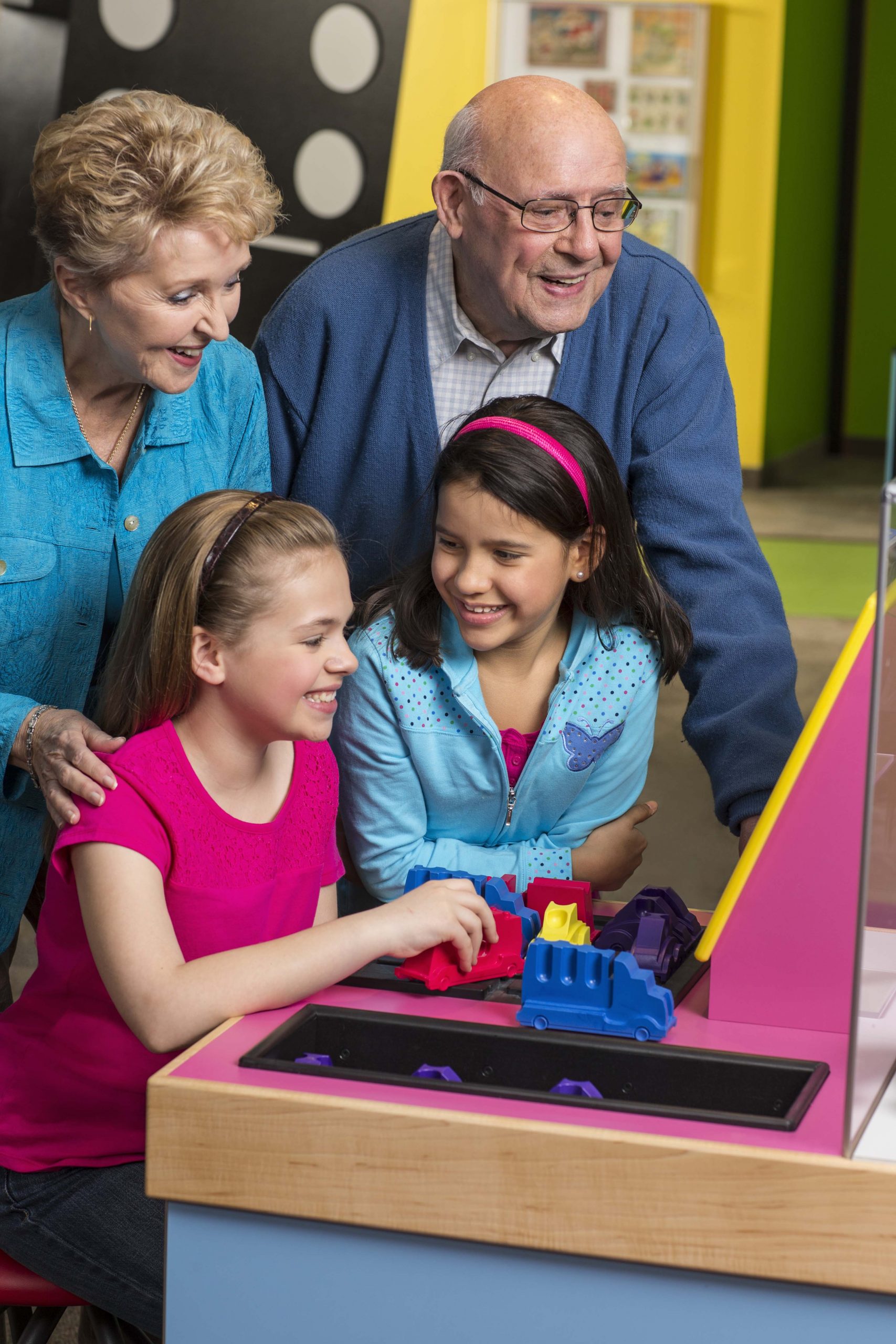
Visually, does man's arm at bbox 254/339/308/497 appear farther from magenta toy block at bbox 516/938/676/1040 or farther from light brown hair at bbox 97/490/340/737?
magenta toy block at bbox 516/938/676/1040

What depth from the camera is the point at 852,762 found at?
3.53ft

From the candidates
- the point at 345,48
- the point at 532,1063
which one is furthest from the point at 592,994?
the point at 345,48

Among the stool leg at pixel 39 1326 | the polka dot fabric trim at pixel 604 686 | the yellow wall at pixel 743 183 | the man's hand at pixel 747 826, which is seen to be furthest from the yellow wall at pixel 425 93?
the stool leg at pixel 39 1326

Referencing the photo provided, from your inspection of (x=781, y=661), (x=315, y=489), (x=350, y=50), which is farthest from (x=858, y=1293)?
(x=350, y=50)

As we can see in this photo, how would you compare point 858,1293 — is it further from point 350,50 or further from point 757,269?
point 757,269

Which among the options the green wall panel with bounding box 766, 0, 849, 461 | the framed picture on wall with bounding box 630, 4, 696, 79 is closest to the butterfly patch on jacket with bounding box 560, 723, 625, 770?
the framed picture on wall with bounding box 630, 4, 696, 79

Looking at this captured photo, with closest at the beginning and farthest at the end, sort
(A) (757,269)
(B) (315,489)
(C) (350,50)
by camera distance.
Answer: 1. (B) (315,489)
2. (C) (350,50)
3. (A) (757,269)

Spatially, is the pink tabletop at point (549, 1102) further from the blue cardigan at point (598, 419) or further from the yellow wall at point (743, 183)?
the yellow wall at point (743, 183)

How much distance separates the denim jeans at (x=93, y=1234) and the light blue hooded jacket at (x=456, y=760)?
47 cm

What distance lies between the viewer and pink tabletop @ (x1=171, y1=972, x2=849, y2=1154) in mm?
933

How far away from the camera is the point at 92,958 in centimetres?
128

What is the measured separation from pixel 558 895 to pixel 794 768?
0.31 m

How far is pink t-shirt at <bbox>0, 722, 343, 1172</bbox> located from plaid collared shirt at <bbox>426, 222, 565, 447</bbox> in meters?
0.68

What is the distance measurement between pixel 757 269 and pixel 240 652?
6916 mm
